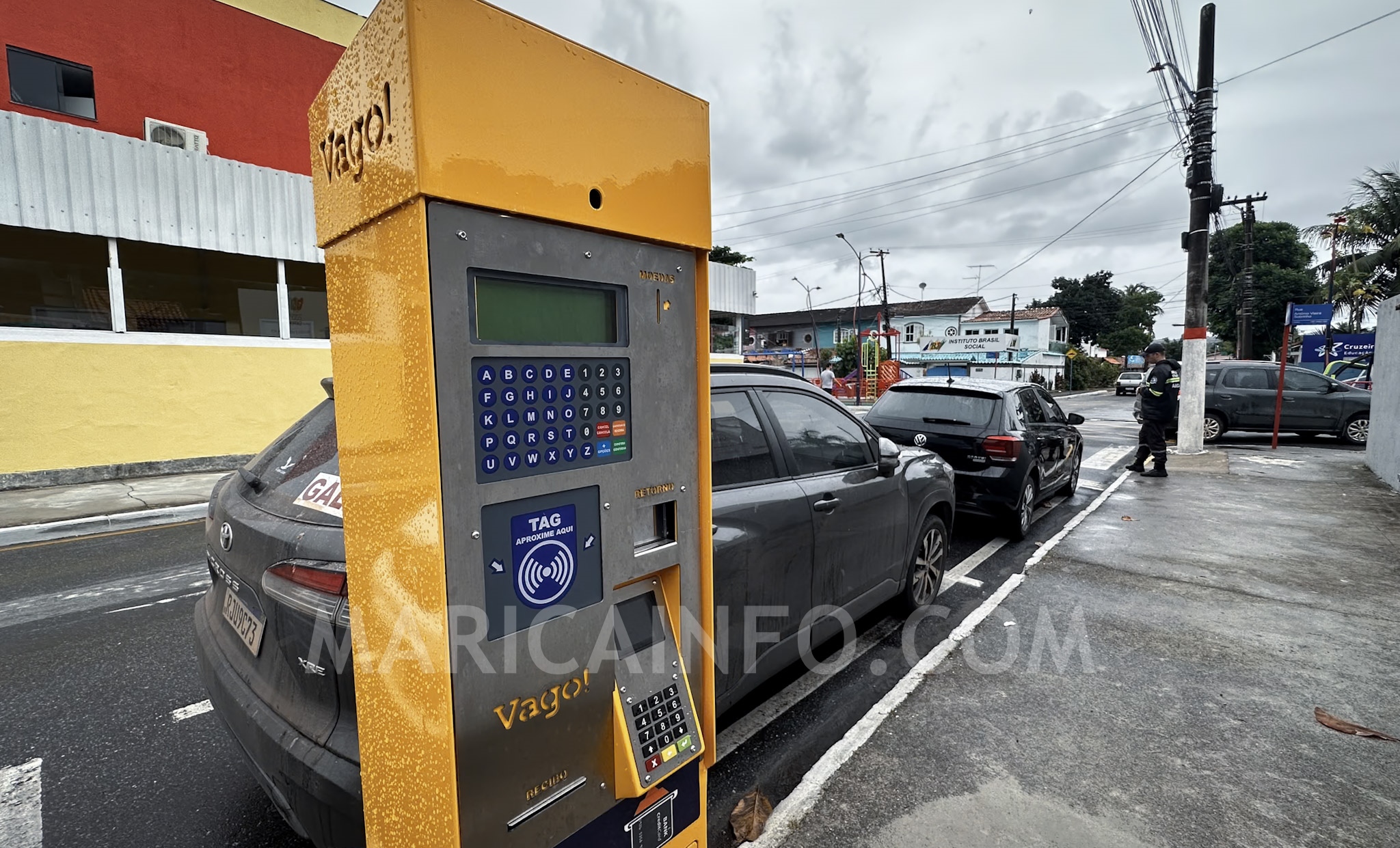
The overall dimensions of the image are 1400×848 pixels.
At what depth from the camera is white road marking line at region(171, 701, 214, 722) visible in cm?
272

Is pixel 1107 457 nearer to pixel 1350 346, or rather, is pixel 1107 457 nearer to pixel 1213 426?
pixel 1213 426

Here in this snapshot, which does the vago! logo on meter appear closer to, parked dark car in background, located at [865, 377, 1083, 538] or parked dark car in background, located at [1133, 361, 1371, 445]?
parked dark car in background, located at [865, 377, 1083, 538]

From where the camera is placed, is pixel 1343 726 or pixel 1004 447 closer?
pixel 1343 726

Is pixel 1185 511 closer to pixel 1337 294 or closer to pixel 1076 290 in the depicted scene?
pixel 1337 294

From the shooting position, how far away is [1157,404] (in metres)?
8.42

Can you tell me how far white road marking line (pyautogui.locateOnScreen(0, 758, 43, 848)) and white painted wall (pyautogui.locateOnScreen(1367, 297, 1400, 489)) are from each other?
1148 cm

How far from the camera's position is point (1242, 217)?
3112cm

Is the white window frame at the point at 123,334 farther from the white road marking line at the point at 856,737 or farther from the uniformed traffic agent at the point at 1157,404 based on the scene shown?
the uniformed traffic agent at the point at 1157,404

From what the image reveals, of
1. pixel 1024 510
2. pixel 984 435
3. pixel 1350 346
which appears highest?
pixel 1350 346

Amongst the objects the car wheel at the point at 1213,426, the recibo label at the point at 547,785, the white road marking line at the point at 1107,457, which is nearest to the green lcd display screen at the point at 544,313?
the recibo label at the point at 547,785

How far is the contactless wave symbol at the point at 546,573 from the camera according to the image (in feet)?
4.07

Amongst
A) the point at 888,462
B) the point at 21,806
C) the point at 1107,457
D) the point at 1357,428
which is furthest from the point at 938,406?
the point at 1357,428

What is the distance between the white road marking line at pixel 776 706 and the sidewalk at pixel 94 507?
22.5ft

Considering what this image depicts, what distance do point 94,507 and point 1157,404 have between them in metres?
12.7
